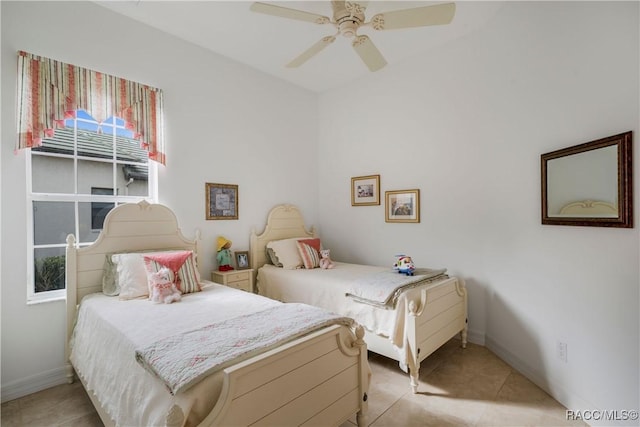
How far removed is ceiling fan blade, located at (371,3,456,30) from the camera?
1838 millimetres

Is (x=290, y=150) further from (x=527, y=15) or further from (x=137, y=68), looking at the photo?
(x=527, y=15)

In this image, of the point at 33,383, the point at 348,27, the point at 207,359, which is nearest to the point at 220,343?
the point at 207,359

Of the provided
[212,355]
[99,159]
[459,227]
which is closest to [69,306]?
[99,159]

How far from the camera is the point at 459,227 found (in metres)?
3.19

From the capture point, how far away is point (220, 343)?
1.44 metres

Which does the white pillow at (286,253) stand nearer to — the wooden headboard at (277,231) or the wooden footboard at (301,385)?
the wooden headboard at (277,231)

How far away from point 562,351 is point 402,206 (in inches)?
76.2

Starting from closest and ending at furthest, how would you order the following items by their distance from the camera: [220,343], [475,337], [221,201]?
[220,343]
[475,337]
[221,201]

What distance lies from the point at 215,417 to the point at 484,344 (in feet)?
9.11

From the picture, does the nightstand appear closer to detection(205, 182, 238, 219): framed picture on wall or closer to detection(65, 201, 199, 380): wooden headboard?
detection(65, 201, 199, 380): wooden headboard

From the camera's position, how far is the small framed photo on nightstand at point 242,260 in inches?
137

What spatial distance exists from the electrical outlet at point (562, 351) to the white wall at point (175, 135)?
302cm

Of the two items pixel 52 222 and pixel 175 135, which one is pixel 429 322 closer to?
pixel 175 135

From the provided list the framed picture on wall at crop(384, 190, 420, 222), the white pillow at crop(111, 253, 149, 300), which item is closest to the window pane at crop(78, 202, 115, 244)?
the white pillow at crop(111, 253, 149, 300)
